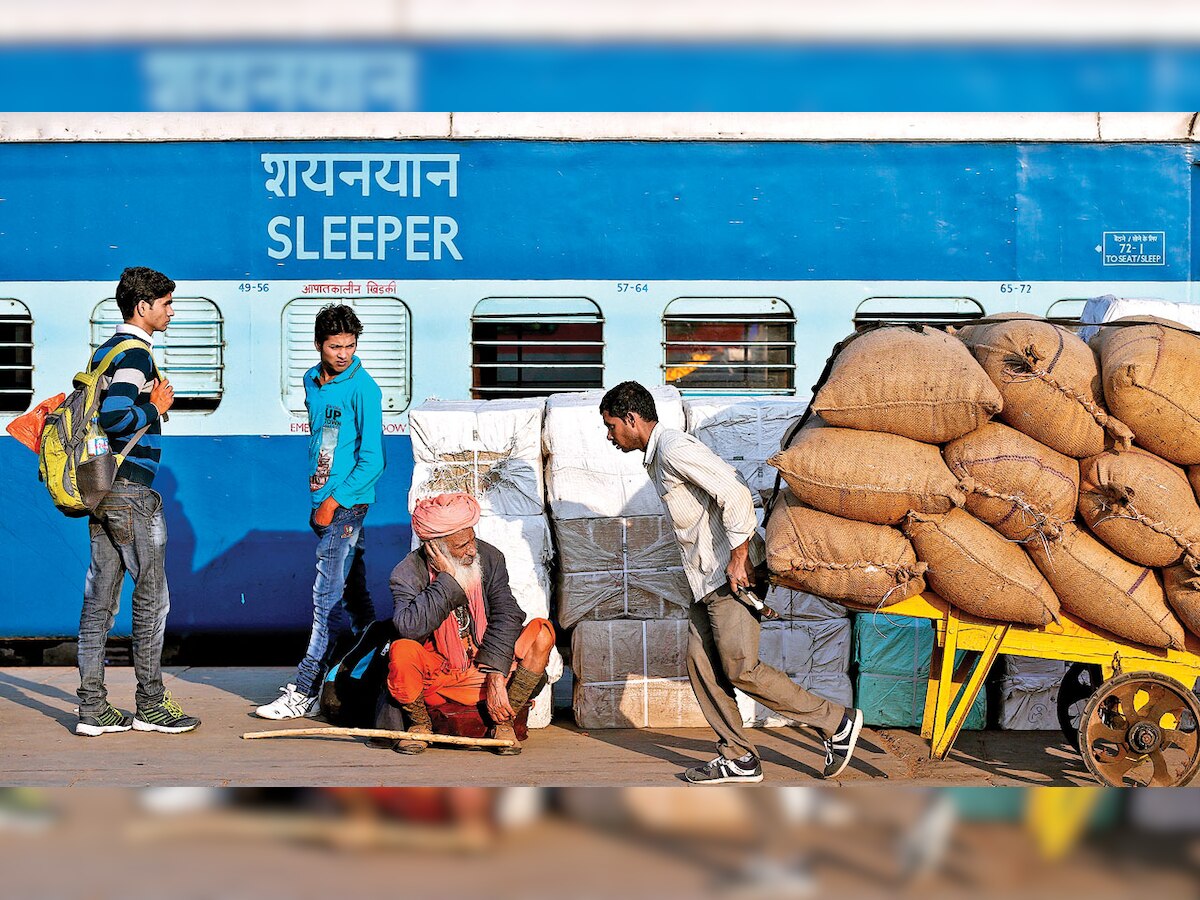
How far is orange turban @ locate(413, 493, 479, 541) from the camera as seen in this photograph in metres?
5.69

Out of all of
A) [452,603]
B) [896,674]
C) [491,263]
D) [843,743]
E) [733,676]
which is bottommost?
[843,743]

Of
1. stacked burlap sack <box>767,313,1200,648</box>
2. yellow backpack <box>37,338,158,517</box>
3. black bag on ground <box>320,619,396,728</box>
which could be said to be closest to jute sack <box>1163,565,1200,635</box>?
stacked burlap sack <box>767,313,1200,648</box>

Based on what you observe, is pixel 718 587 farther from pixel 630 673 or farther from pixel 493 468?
pixel 493 468

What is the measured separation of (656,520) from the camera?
6.44 metres

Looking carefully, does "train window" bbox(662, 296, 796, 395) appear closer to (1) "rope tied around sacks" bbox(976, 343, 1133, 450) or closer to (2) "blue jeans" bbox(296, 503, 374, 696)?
(2) "blue jeans" bbox(296, 503, 374, 696)

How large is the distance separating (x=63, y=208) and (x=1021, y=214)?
5841mm

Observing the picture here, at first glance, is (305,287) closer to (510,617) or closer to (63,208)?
(63,208)

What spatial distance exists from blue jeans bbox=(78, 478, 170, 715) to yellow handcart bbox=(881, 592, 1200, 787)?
3.41 m

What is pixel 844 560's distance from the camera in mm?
5055

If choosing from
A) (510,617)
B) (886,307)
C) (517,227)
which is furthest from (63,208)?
(886,307)

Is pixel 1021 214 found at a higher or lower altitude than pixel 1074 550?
higher

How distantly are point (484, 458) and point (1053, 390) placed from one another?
112 inches

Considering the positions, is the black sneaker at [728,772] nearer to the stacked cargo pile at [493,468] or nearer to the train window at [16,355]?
the stacked cargo pile at [493,468]

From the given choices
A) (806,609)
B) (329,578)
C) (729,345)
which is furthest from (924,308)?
(329,578)
